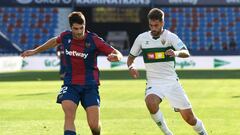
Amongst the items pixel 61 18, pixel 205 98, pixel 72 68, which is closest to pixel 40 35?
pixel 61 18

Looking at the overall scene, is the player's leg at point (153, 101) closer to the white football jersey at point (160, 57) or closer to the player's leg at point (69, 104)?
the white football jersey at point (160, 57)

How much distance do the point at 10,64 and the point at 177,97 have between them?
32239mm

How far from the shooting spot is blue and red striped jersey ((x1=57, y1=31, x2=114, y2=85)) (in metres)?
9.25

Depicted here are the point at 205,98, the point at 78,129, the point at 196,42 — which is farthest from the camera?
the point at 196,42

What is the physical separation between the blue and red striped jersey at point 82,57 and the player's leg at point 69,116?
0.45 m

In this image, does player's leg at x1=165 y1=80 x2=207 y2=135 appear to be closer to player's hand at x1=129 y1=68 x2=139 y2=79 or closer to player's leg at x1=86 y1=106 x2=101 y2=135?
player's hand at x1=129 y1=68 x2=139 y2=79

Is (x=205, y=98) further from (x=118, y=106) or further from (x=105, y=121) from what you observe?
(x=105, y=121)

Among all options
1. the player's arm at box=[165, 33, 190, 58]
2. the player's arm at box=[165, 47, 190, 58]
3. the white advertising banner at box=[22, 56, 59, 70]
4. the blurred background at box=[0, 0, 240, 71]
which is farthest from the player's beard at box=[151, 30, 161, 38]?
the blurred background at box=[0, 0, 240, 71]

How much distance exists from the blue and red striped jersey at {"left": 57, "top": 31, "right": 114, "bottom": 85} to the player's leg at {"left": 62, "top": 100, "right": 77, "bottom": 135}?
0.45 m

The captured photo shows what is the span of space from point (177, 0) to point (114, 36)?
6885 mm

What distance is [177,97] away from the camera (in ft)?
32.5

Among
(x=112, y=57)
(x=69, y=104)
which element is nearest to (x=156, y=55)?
(x=112, y=57)

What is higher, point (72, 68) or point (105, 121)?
point (72, 68)

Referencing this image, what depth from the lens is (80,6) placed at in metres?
51.2
